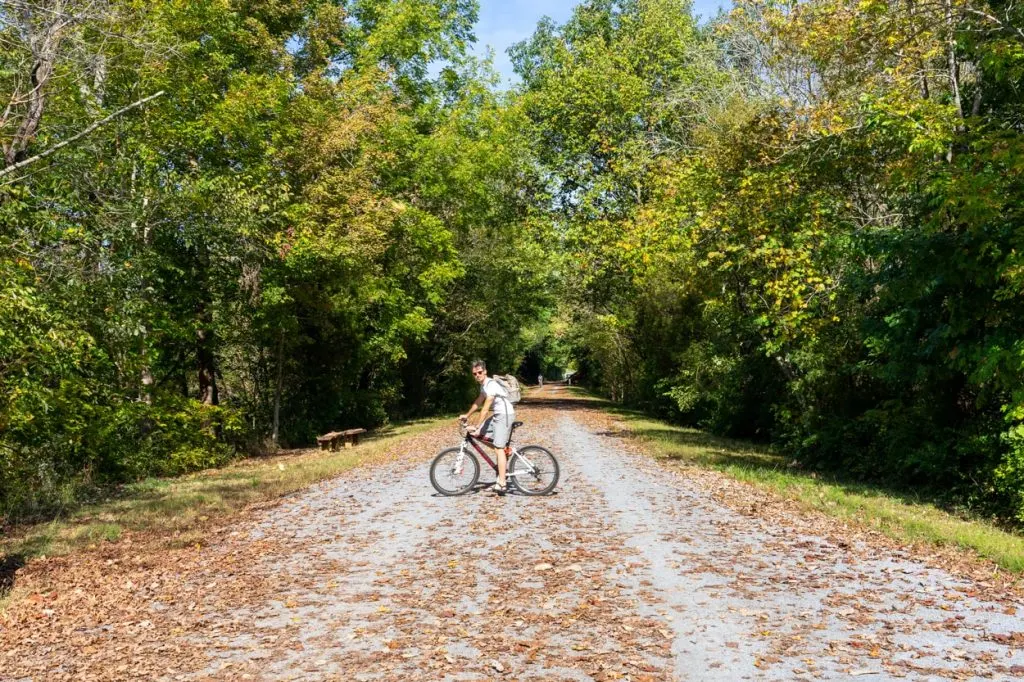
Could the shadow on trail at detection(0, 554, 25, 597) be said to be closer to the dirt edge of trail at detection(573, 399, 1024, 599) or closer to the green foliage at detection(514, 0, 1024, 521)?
the dirt edge of trail at detection(573, 399, 1024, 599)

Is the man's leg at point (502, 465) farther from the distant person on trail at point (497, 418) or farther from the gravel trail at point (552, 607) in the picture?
the gravel trail at point (552, 607)

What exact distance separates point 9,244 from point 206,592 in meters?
5.37

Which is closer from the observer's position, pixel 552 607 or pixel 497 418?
pixel 552 607

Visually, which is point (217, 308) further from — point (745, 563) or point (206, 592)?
point (745, 563)

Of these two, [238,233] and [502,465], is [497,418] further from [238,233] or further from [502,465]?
[238,233]

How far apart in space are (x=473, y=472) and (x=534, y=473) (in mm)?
927

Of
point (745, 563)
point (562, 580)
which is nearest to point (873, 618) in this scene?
point (745, 563)

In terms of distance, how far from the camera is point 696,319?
29.5 metres

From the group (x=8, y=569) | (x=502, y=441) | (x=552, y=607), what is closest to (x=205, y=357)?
(x=502, y=441)

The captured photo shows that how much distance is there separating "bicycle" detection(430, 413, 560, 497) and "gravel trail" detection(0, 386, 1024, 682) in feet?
4.50

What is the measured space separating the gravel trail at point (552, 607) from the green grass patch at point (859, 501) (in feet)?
3.35

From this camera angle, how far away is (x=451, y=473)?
12.5m

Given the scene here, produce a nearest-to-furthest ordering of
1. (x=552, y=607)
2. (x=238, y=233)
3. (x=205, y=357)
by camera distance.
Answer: (x=552, y=607) < (x=238, y=233) < (x=205, y=357)

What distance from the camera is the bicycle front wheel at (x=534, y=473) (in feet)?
40.9
